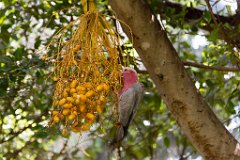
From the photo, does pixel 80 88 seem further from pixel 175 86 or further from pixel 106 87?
pixel 175 86

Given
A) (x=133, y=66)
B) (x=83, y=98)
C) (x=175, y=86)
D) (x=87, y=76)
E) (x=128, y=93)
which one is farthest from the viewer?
(x=133, y=66)

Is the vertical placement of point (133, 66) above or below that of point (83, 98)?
above

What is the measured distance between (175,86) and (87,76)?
0.42 m

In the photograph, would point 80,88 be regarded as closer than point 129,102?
Yes

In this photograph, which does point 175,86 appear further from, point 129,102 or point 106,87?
point 106,87

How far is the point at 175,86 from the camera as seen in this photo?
65.5 inches

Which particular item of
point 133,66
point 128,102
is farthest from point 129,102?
point 133,66

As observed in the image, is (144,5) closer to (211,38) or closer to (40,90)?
(211,38)

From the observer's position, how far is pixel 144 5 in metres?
1.70

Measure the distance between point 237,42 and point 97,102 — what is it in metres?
0.95

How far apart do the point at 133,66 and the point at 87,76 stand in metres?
0.52

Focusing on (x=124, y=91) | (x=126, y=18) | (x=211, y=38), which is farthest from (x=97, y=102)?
(x=211, y=38)

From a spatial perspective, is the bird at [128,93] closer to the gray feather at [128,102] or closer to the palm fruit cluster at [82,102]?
the gray feather at [128,102]

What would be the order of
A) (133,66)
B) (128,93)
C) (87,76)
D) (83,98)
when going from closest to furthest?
1. (83,98)
2. (87,76)
3. (128,93)
4. (133,66)
